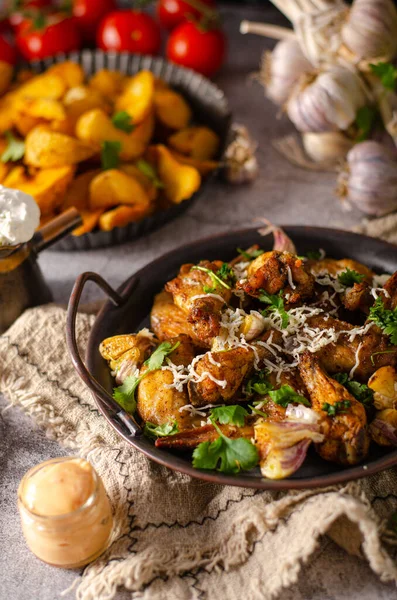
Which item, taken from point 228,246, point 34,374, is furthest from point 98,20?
point 34,374

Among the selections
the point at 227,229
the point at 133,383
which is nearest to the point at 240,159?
the point at 227,229

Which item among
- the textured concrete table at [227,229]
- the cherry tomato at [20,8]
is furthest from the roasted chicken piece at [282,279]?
the cherry tomato at [20,8]

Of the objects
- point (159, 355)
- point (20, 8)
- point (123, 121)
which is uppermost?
point (20, 8)

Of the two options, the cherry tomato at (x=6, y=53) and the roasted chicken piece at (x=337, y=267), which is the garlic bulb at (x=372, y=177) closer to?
the roasted chicken piece at (x=337, y=267)

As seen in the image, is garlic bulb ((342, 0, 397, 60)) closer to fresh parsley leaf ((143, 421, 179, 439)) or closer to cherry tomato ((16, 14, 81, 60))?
cherry tomato ((16, 14, 81, 60))

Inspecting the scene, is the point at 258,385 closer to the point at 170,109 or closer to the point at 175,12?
the point at 170,109

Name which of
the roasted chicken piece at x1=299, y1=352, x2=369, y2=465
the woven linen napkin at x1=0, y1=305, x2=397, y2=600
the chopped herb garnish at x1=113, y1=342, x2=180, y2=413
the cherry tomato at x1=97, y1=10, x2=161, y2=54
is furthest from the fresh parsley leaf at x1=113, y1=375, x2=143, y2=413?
the cherry tomato at x1=97, y1=10, x2=161, y2=54
